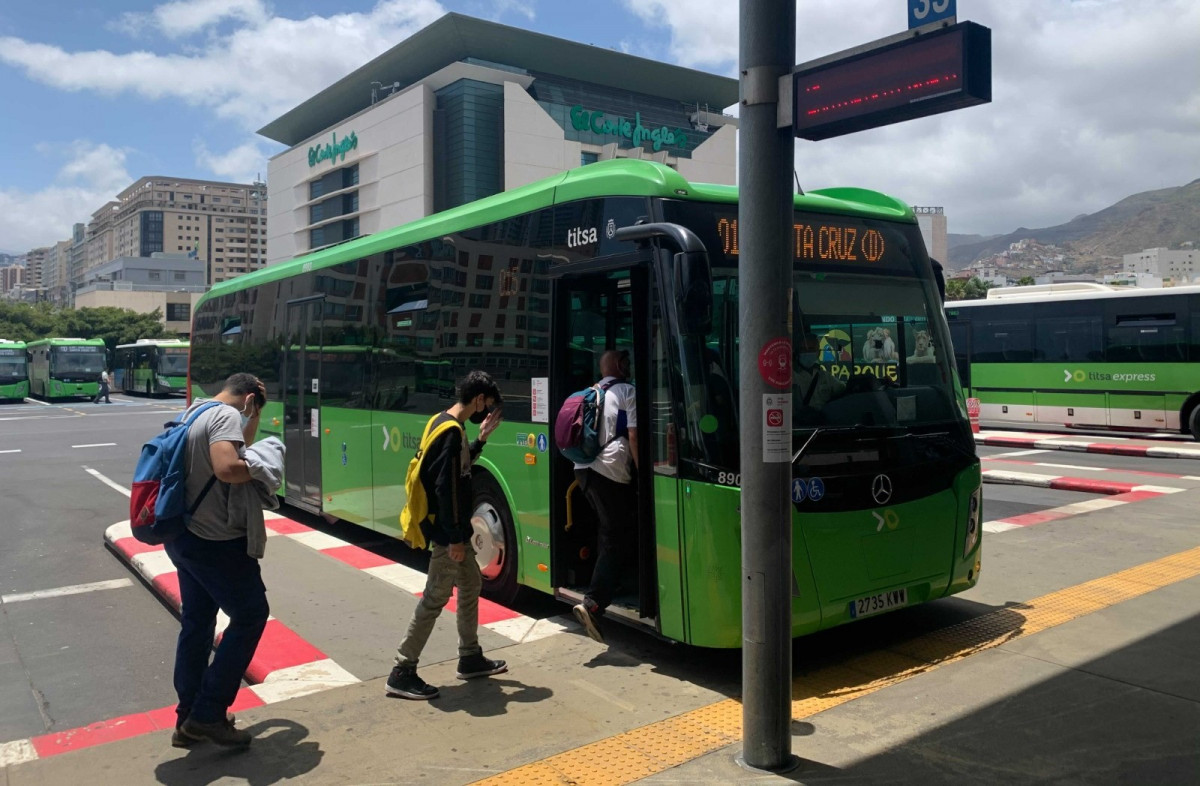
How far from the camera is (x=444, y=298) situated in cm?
770

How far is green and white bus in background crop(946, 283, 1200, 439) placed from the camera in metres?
18.4

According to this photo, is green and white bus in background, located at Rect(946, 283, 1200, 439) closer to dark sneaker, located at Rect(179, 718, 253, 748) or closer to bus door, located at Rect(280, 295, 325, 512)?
bus door, located at Rect(280, 295, 325, 512)

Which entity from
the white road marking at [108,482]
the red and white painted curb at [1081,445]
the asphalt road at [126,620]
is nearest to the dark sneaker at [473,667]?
the asphalt road at [126,620]

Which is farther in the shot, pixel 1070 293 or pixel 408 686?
pixel 1070 293

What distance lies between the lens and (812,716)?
4.84 metres

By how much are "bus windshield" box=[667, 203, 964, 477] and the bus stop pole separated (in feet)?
3.29

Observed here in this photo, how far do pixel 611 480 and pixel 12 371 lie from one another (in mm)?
45065

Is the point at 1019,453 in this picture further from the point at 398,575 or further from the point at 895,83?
the point at 895,83

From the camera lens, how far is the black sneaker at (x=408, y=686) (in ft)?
16.8

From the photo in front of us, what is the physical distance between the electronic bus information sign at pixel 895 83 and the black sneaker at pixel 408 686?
3.45 metres

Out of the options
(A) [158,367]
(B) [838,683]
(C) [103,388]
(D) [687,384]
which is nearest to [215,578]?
(D) [687,384]

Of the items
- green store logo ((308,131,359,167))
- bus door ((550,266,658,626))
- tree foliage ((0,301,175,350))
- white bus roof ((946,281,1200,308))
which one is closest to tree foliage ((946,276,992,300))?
green store logo ((308,131,359,167))

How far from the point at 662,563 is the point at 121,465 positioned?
15.0 metres

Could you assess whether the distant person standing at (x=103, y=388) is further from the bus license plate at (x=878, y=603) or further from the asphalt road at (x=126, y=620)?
the bus license plate at (x=878, y=603)
